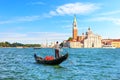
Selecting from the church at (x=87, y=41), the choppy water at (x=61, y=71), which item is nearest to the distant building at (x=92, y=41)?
the church at (x=87, y=41)

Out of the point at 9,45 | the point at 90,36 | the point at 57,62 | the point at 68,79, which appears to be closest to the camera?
the point at 68,79

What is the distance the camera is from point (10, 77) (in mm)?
17547

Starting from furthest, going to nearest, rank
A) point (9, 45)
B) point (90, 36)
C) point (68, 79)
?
point (9, 45) → point (90, 36) → point (68, 79)

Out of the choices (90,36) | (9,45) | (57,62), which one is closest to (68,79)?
(57,62)

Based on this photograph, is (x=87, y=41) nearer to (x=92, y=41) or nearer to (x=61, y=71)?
(x=92, y=41)

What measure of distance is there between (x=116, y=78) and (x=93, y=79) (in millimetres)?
1216

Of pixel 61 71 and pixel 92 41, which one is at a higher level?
pixel 92 41

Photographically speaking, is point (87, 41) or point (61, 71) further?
point (87, 41)

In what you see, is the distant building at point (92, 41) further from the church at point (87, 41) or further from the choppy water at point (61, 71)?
the choppy water at point (61, 71)

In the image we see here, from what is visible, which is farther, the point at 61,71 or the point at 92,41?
the point at 92,41

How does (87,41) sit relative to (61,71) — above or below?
above

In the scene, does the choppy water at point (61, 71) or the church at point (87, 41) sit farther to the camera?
the church at point (87, 41)

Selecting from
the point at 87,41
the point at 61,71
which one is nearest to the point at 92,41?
the point at 87,41

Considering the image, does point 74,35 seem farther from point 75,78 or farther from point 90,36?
point 75,78
